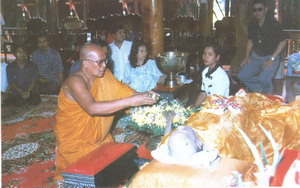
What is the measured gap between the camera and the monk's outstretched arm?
246 centimetres

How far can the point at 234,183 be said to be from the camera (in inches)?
61.1

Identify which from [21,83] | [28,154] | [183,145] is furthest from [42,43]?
[183,145]

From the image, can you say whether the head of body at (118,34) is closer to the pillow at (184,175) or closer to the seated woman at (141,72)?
the seated woman at (141,72)

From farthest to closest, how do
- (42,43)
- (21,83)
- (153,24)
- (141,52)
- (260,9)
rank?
(42,43) → (21,83) → (153,24) → (260,9) → (141,52)

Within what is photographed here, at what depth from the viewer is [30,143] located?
3965mm

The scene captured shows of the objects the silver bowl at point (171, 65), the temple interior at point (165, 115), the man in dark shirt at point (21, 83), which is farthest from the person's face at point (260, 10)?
the man in dark shirt at point (21, 83)

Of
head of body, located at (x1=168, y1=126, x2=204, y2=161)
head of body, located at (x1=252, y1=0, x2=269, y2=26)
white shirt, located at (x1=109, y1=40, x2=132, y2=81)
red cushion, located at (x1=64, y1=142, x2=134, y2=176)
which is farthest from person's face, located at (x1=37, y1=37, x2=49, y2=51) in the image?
head of body, located at (x1=168, y1=126, x2=204, y2=161)

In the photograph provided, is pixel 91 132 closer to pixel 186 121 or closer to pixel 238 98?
pixel 186 121

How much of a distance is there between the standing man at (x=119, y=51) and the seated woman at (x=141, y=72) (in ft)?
1.49

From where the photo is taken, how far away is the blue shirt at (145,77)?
430cm

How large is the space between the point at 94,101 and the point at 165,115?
0.60m

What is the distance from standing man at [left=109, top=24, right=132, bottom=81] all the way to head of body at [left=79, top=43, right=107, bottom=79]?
2090mm

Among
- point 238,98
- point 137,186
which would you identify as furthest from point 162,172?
point 238,98

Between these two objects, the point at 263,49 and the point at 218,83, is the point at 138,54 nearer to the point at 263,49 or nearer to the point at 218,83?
the point at 218,83
